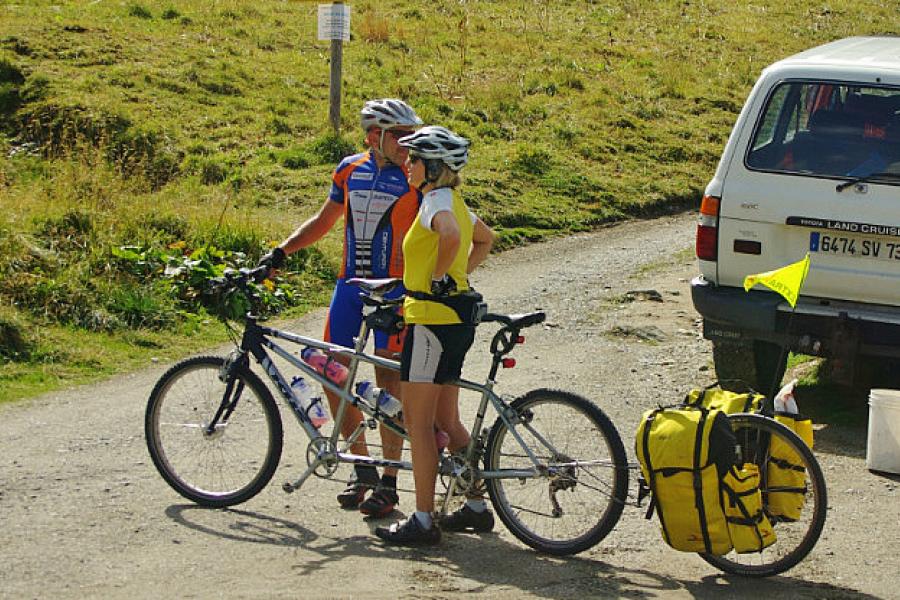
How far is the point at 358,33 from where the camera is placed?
21.4 m

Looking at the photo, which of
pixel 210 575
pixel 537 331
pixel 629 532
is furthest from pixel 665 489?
pixel 537 331

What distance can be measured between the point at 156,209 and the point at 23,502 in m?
5.45

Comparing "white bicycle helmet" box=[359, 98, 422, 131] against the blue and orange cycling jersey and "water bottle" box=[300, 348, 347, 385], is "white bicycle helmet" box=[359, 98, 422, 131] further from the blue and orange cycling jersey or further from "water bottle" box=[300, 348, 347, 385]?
"water bottle" box=[300, 348, 347, 385]

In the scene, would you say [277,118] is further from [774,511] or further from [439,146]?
[774,511]

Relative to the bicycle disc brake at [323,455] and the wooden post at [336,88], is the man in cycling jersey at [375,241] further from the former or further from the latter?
the wooden post at [336,88]

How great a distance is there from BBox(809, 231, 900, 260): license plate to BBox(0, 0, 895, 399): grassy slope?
A: 4461mm

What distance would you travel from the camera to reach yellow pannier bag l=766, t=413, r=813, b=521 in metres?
5.55

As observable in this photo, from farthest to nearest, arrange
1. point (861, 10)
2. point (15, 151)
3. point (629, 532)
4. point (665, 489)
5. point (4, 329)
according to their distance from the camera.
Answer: point (861, 10)
point (15, 151)
point (4, 329)
point (629, 532)
point (665, 489)

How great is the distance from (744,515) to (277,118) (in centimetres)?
1177

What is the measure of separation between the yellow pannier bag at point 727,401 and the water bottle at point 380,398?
1.29 meters

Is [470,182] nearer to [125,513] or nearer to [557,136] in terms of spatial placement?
[557,136]

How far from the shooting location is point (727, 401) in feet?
19.0

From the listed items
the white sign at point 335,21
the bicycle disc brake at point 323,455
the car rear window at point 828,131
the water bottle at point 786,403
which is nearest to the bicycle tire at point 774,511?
the water bottle at point 786,403

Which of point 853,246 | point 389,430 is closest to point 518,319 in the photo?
point 389,430
